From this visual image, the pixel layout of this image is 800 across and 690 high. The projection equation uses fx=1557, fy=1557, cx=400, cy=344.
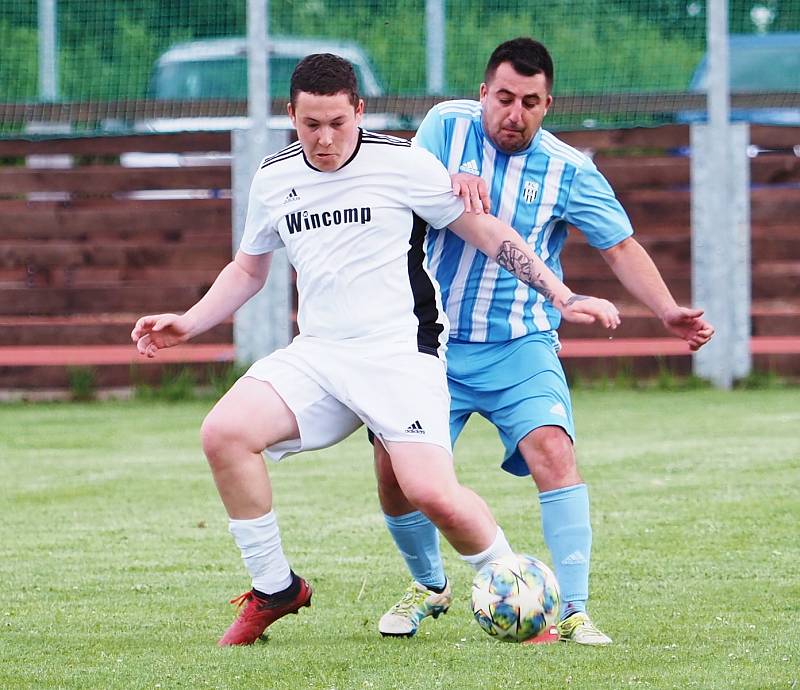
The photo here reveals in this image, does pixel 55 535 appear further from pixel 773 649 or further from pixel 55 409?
pixel 55 409

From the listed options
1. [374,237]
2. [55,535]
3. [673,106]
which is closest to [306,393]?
[374,237]

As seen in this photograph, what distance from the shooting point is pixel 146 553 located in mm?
6164

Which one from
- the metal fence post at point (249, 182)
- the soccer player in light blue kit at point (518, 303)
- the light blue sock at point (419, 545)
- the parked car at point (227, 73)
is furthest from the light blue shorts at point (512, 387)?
the parked car at point (227, 73)

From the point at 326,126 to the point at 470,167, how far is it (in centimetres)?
62

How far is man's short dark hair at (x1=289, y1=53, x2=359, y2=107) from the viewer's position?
4.47 m

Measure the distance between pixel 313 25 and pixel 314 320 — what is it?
7730 mm

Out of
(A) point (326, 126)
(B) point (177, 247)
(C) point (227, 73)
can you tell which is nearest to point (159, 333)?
(A) point (326, 126)

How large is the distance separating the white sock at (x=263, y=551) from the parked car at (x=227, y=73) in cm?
774

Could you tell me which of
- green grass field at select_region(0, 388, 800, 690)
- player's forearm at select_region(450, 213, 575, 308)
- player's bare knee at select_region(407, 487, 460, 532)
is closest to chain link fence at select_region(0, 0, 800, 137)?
green grass field at select_region(0, 388, 800, 690)

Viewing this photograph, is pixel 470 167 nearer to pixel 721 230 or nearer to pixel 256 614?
pixel 256 614

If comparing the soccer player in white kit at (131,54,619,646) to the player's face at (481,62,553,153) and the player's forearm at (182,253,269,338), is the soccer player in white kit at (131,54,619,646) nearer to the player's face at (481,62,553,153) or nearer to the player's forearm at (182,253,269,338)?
the player's forearm at (182,253,269,338)

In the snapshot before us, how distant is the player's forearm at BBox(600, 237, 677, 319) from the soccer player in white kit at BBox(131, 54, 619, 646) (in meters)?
0.41

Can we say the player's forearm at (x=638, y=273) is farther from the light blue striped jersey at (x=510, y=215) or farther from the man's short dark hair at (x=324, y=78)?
the man's short dark hair at (x=324, y=78)

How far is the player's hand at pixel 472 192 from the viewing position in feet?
15.3
